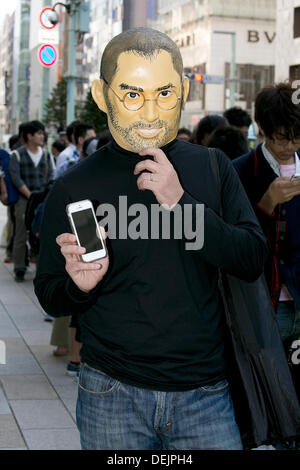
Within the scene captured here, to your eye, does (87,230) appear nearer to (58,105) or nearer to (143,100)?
(143,100)

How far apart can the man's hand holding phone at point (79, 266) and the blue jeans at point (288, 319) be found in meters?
1.50

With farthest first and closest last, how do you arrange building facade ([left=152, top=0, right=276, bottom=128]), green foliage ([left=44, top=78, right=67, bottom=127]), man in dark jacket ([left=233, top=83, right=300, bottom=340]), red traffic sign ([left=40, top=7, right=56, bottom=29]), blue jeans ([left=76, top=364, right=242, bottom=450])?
green foliage ([left=44, top=78, right=67, bottom=127]) < building facade ([left=152, top=0, right=276, bottom=128]) < red traffic sign ([left=40, top=7, right=56, bottom=29]) < man in dark jacket ([left=233, top=83, right=300, bottom=340]) < blue jeans ([left=76, top=364, right=242, bottom=450])

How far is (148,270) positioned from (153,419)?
366 mm

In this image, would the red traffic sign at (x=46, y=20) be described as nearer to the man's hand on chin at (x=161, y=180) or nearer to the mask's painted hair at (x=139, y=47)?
the mask's painted hair at (x=139, y=47)

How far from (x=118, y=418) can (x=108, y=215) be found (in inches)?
19.8

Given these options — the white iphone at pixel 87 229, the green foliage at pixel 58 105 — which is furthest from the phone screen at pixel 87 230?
the green foliage at pixel 58 105

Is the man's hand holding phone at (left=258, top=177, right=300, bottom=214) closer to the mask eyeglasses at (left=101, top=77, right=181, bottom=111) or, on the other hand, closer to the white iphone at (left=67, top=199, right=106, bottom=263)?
the mask eyeglasses at (left=101, top=77, right=181, bottom=111)

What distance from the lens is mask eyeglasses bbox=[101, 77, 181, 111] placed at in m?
2.05

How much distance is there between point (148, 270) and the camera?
6.49 ft

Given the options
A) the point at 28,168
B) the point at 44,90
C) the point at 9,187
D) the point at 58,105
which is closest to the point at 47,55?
the point at 28,168

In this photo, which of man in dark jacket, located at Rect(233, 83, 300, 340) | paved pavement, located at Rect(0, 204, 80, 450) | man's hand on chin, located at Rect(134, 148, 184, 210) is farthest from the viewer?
paved pavement, located at Rect(0, 204, 80, 450)

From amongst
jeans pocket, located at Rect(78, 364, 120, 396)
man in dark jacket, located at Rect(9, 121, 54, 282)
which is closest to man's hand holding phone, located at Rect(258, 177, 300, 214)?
jeans pocket, located at Rect(78, 364, 120, 396)

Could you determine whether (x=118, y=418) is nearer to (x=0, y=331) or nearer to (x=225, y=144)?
(x=225, y=144)

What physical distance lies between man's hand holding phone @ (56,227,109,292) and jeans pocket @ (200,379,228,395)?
15.2 inches
